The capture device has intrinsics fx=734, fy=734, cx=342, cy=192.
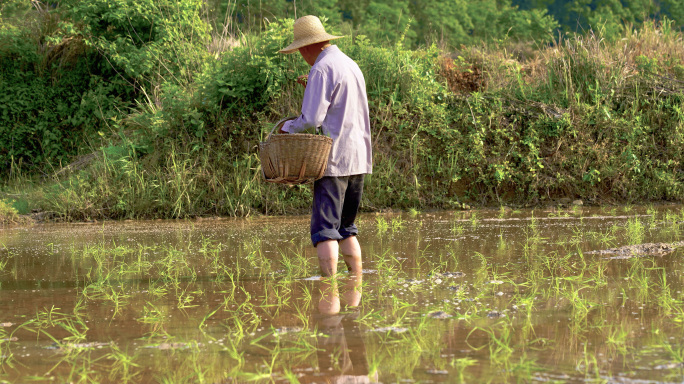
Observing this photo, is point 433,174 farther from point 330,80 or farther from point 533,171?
point 330,80

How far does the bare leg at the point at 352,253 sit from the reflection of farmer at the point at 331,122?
19 cm

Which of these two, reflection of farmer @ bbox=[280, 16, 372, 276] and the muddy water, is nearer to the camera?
the muddy water

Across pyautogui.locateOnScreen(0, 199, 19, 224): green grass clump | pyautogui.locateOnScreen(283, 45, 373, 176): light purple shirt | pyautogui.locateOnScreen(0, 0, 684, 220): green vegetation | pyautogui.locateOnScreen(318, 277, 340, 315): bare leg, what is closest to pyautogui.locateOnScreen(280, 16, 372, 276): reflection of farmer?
pyautogui.locateOnScreen(283, 45, 373, 176): light purple shirt

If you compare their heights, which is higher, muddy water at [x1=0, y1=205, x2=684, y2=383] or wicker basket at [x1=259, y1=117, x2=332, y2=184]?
wicker basket at [x1=259, y1=117, x2=332, y2=184]

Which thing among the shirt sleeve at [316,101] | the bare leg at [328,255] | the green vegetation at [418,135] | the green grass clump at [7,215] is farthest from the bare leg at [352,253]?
the green grass clump at [7,215]

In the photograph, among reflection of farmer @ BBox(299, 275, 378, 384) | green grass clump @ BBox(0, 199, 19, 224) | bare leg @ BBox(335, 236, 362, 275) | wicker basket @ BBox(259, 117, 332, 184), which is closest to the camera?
reflection of farmer @ BBox(299, 275, 378, 384)

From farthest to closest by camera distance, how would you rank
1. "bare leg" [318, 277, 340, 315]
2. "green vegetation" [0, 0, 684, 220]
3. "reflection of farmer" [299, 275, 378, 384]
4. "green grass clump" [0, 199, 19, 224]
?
"green vegetation" [0, 0, 684, 220] → "green grass clump" [0, 199, 19, 224] → "bare leg" [318, 277, 340, 315] → "reflection of farmer" [299, 275, 378, 384]

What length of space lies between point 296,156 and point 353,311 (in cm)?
137

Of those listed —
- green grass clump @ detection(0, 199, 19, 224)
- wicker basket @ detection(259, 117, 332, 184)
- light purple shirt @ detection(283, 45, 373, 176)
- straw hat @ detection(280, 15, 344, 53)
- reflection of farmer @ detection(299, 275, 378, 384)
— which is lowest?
green grass clump @ detection(0, 199, 19, 224)

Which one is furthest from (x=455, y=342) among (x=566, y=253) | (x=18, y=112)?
(x=18, y=112)

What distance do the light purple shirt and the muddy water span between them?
3.01 ft

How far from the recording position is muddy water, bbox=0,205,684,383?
129 inches

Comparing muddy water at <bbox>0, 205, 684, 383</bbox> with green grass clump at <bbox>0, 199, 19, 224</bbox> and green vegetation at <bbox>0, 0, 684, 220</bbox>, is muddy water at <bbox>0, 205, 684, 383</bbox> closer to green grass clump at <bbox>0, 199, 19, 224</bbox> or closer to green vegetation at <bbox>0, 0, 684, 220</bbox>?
green grass clump at <bbox>0, 199, 19, 224</bbox>

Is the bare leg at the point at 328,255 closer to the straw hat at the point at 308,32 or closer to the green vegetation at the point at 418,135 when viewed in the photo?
the straw hat at the point at 308,32
